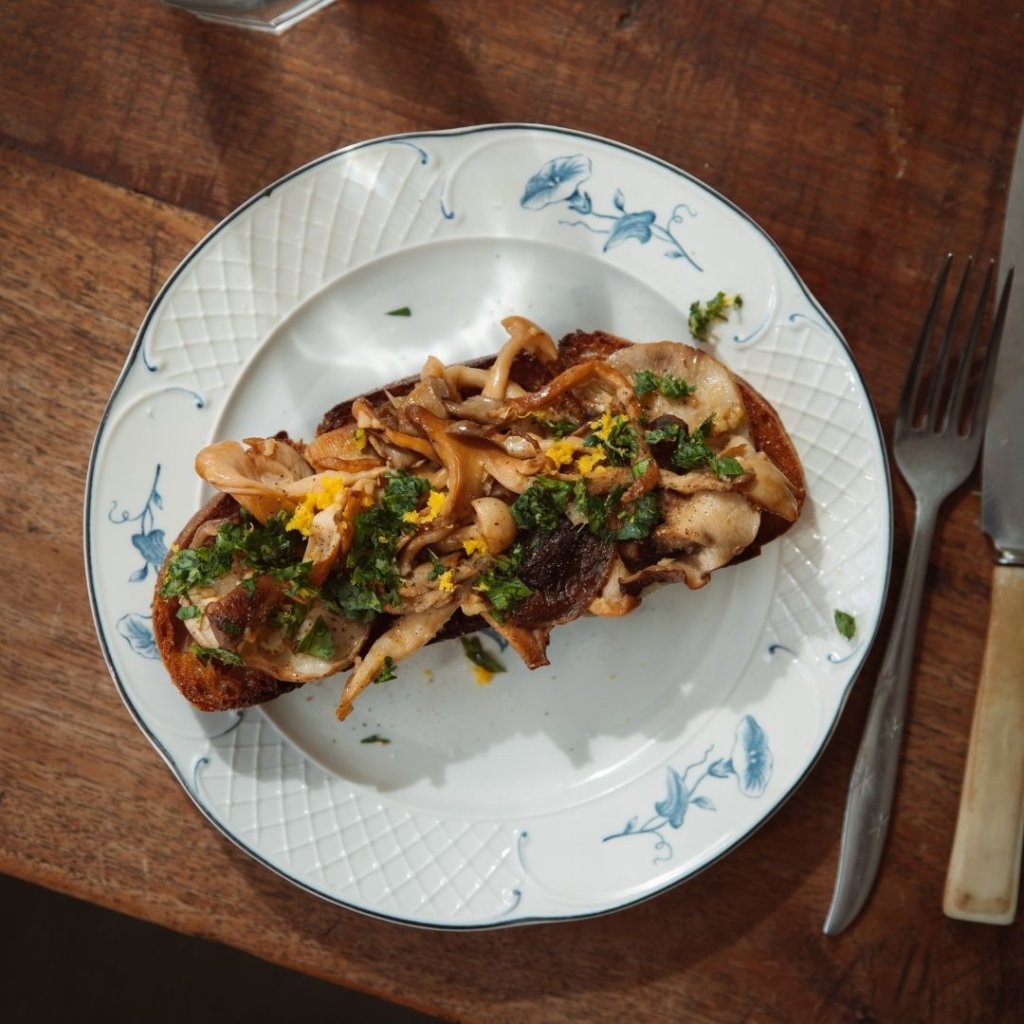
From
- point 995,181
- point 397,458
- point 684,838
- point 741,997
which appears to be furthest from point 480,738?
point 995,181

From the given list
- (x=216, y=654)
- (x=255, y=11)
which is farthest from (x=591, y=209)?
(x=216, y=654)

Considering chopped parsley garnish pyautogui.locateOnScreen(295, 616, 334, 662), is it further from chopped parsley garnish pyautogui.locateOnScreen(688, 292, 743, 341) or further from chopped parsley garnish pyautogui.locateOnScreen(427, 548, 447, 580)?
chopped parsley garnish pyautogui.locateOnScreen(688, 292, 743, 341)

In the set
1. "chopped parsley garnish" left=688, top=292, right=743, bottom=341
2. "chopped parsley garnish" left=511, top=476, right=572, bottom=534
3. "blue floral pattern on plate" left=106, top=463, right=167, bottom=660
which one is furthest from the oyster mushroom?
"blue floral pattern on plate" left=106, top=463, right=167, bottom=660

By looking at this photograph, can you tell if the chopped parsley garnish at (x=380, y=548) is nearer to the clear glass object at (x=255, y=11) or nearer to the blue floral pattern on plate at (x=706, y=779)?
the blue floral pattern on plate at (x=706, y=779)

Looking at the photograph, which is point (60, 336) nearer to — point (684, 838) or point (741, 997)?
point (684, 838)

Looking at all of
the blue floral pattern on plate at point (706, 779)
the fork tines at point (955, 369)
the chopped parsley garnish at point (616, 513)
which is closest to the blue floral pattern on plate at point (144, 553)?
the chopped parsley garnish at point (616, 513)
